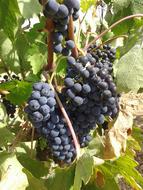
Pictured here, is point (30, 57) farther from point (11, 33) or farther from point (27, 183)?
point (27, 183)

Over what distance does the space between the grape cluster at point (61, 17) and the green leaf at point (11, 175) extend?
0.40 metres

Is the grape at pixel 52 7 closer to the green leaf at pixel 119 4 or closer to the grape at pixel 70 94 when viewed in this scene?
the grape at pixel 70 94

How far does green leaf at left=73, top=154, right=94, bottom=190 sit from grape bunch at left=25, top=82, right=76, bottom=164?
0.08 metres

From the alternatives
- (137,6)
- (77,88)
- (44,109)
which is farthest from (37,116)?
(137,6)

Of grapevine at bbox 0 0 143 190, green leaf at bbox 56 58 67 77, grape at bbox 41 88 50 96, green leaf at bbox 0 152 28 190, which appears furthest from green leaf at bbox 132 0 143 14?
green leaf at bbox 0 152 28 190

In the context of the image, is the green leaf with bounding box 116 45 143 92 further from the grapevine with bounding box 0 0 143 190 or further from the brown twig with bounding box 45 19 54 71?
the brown twig with bounding box 45 19 54 71

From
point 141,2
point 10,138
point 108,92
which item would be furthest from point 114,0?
point 10,138

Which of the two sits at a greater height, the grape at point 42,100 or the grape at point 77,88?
the grape at point 77,88

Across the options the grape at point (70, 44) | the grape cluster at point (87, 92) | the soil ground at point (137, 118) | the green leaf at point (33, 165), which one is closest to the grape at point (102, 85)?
the grape cluster at point (87, 92)

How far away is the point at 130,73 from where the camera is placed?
1329 millimetres

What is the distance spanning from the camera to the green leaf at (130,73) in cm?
132

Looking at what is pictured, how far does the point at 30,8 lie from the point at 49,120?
334 mm

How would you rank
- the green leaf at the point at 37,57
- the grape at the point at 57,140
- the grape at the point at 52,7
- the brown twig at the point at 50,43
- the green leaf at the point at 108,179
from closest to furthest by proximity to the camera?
1. the grape at the point at 52,7
2. the brown twig at the point at 50,43
3. the grape at the point at 57,140
4. the green leaf at the point at 37,57
5. the green leaf at the point at 108,179

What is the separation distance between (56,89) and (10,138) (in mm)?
278
